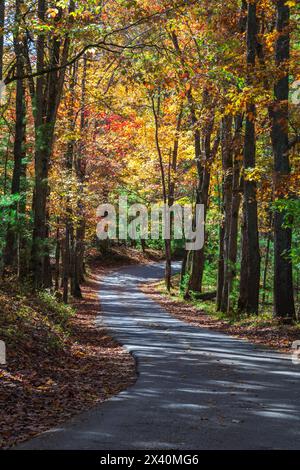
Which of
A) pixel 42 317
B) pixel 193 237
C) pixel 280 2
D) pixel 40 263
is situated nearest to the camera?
pixel 42 317

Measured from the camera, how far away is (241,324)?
16812mm

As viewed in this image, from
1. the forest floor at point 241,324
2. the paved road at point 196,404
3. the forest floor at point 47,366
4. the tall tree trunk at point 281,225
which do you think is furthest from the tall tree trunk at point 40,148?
the tall tree trunk at point 281,225

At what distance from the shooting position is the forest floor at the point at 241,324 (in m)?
13.7

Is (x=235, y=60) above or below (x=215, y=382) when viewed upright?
above

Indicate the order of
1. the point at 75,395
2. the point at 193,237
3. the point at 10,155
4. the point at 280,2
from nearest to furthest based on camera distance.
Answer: the point at 75,395 → the point at 280,2 → the point at 10,155 → the point at 193,237

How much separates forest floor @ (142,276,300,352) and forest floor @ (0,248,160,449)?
12.3 ft

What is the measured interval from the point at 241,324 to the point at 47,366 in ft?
28.0

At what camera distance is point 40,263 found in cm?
1662

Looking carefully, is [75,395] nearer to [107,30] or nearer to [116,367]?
[116,367]

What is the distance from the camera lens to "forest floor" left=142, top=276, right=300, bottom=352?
13.7 m

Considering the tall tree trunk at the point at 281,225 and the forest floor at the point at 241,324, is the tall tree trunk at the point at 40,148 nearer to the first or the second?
the forest floor at the point at 241,324

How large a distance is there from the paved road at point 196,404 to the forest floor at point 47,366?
0.38 meters

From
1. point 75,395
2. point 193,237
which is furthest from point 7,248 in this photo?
point 193,237

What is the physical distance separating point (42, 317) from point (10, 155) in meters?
12.4
